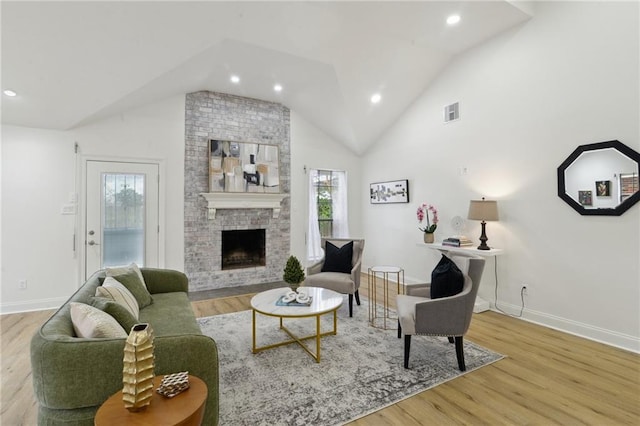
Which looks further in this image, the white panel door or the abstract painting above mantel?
the abstract painting above mantel

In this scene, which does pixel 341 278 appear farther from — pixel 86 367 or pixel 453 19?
pixel 453 19

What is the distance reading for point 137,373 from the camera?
122 centimetres

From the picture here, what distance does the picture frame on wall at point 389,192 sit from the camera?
5.66 metres

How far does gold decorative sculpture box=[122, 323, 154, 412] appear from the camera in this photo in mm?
1222

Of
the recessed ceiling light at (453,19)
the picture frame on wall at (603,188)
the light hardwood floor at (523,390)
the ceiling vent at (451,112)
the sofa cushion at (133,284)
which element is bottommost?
the light hardwood floor at (523,390)

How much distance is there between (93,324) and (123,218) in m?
3.52

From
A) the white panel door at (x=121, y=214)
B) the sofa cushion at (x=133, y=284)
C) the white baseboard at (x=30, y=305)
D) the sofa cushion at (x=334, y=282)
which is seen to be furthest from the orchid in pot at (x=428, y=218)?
the white baseboard at (x=30, y=305)

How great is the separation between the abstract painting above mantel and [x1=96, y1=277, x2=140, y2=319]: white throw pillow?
113 inches

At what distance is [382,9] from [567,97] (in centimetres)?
230

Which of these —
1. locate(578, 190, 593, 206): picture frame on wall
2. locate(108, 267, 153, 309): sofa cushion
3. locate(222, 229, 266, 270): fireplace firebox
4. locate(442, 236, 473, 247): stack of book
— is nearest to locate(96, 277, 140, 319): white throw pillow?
locate(108, 267, 153, 309): sofa cushion

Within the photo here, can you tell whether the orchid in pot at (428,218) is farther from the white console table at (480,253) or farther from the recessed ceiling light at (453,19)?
the recessed ceiling light at (453,19)

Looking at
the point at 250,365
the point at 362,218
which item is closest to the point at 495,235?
the point at 362,218

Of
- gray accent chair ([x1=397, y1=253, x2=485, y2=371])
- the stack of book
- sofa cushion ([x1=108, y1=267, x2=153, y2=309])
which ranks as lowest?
gray accent chair ([x1=397, y1=253, x2=485, y2=371])

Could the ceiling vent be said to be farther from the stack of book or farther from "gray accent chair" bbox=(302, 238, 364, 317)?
"gray accent chair" bbox=(302, 238, 364, 317)
